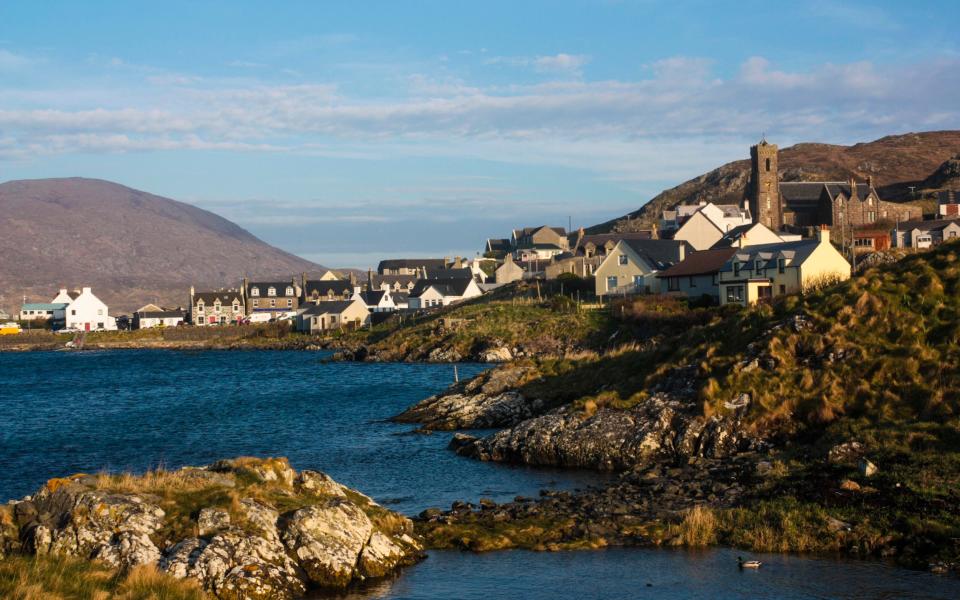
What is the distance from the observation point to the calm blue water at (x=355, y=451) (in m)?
21.1

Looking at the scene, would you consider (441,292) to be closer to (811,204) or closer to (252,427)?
(811,204)

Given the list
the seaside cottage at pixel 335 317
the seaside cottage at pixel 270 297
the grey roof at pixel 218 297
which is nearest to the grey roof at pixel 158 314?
the grey roof at pixel 218 297

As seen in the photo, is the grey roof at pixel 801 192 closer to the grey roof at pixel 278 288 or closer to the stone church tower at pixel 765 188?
the stone church tower at pixel 765 188

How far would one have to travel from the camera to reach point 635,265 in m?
96.2

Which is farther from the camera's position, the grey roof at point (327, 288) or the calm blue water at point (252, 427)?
the grey roof at point (327, 288)

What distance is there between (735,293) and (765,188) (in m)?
68.8

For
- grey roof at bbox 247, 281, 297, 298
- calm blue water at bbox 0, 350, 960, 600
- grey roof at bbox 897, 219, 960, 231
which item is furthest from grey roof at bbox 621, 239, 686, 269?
grey roof at bbox 247, 281, 297, 298

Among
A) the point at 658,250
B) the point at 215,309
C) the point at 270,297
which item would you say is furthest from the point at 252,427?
the point at 270,297

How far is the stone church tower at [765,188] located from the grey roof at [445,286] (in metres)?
43.7

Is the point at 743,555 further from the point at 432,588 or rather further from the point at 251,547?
the point at 251,547

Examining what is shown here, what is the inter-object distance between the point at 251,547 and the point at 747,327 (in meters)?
25.0

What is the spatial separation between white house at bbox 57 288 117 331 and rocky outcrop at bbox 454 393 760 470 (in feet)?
519

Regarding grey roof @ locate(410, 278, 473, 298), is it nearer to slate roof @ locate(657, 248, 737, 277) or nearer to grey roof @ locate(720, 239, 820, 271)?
slate roof @ locate(657, 248, 737, 277)

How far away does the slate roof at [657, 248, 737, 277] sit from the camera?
8312cm
